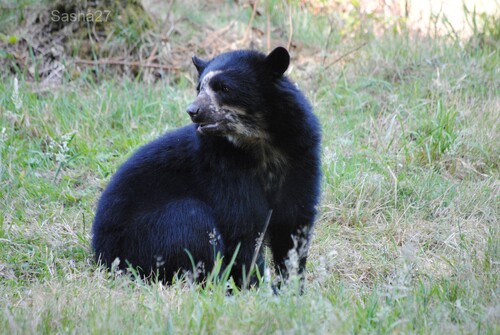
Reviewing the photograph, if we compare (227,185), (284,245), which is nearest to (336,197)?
(284,245)

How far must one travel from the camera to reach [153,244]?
4488mm

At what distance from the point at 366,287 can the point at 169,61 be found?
4.42 metres

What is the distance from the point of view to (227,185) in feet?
14.6

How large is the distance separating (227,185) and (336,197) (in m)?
1.64

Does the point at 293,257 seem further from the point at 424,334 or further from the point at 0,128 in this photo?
the point at 0,128

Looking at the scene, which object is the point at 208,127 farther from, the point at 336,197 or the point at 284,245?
the point at 336,197

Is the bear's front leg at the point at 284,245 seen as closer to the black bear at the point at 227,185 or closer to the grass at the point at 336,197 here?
the black bear at the point at 227,185

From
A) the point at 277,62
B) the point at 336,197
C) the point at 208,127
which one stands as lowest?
the point at 336,197

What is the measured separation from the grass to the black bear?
0.87ft

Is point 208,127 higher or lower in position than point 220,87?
lower

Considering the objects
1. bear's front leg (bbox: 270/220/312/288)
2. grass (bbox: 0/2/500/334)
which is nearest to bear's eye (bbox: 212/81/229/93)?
bear's front leg (bbox: 270/220/312/288)

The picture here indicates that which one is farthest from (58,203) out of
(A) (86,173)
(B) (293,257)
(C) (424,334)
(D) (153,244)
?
(C) (424,334)

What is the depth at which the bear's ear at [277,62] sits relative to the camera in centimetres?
448

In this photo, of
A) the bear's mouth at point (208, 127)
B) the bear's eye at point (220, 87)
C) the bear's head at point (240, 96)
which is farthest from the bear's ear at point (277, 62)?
the bear's mouth at point (208, 127)
